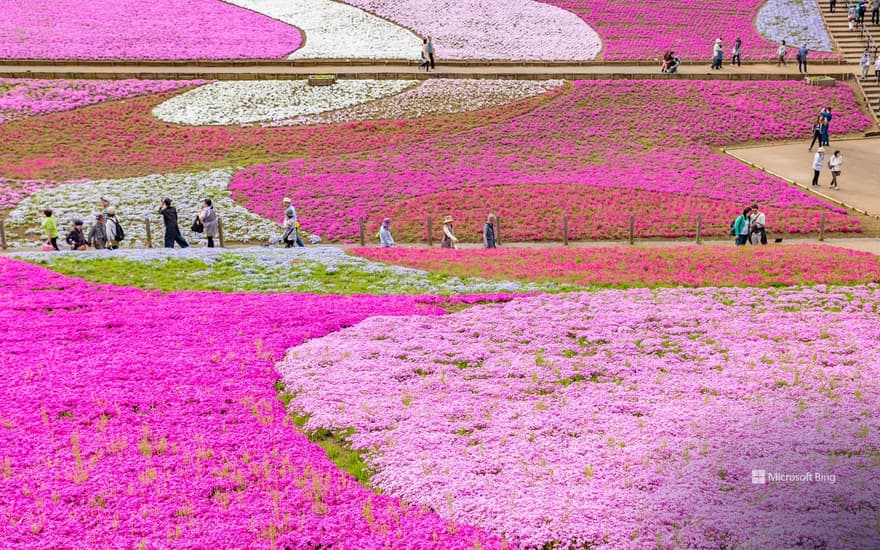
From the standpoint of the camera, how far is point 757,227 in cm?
3203

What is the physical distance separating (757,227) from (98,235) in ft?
77.8

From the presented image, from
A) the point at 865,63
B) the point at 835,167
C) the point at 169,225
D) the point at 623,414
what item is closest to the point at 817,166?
the point at 835,167

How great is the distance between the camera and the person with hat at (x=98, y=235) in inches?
1240

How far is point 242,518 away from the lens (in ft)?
40.9

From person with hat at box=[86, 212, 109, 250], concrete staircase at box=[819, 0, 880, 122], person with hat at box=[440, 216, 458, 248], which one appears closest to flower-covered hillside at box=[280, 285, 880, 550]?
person with hat at box=[440, 216, 458, 248]

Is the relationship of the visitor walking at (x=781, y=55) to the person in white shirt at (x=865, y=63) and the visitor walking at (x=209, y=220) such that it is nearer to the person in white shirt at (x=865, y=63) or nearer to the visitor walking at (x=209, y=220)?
the person in white shirt at (x=865, y=63)

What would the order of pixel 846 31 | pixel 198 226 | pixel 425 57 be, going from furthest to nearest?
pixel 846 31 → pixel 425 57 → pixel 198 226

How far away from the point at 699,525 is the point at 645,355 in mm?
7632

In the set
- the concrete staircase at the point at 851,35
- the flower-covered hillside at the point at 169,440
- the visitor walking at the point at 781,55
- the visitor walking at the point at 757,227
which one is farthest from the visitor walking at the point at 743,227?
the visitor walking at the point at 781,55

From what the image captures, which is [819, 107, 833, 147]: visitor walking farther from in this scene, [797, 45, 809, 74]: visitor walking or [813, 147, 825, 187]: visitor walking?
[797, 45, 809, 74]: visitor walking

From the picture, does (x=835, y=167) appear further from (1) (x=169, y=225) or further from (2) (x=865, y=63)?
(1) (x=169, y=225)

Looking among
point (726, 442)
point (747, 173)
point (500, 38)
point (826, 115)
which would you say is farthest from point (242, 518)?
point (500, 38)

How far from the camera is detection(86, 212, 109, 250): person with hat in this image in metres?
31.5

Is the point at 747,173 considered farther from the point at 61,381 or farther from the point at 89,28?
the point at 89,28
